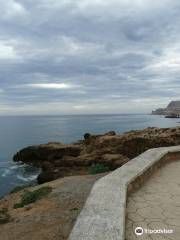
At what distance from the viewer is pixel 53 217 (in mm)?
6711

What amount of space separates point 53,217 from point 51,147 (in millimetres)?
32385

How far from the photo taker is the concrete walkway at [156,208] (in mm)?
4212

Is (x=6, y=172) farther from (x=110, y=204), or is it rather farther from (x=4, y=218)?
(x=110, y=204)

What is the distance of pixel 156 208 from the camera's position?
5.07 meters

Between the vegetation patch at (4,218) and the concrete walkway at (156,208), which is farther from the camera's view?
the vegetation patch at (4,218)

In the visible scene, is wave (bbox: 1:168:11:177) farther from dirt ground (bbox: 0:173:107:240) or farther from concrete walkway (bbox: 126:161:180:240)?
concrete walkway (bbox: 126:161:180:240)

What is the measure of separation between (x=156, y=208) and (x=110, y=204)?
906 mm

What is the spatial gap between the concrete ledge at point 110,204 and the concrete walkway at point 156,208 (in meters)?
0.19

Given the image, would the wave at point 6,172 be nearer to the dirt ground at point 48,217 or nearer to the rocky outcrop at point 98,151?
the rocky outcrop at point 98,151

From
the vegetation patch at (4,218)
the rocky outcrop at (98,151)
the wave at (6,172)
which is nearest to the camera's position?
the vegetation patch at (4,218)

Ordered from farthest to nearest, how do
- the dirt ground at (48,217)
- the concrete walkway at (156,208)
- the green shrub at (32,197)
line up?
the green shrub at (32,197), the dirt ground at (48,217), the concrete walkway at (156,208)

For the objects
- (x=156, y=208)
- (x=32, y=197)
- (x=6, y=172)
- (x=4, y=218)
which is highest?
(x=156, y=208)

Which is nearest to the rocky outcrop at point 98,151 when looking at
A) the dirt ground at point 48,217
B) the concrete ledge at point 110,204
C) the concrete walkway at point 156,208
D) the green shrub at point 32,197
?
the green shrub at point 32,197

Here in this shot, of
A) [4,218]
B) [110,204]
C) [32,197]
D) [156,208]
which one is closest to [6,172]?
[32,197]
